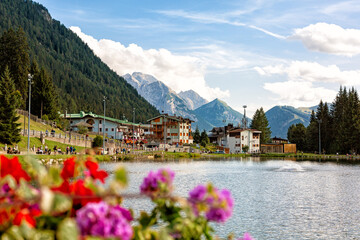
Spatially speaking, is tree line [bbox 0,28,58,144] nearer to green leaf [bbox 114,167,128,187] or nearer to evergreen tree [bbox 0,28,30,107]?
Answer: evergreen tree [bbox 0,28,30,107]

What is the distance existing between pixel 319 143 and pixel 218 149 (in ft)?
117

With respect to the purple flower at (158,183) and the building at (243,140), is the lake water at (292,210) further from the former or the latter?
the building at (243,140)

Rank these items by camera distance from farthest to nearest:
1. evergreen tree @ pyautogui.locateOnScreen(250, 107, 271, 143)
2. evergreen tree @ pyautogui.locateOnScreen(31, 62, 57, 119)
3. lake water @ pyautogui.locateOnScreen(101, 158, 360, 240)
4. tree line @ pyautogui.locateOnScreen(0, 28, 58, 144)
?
evergreen tree @ pyautogui.locateOnScreen(250, 107, 271, 143) < evergreen tree @ pyautogui.locateOnScreen(31, 62, 57, 119) < tree line @ pyautogui.locateOnScreen(0, 28, 58, 144) < lake water @ pyautogui.locateOnScreen(101, 158, 360, 240)

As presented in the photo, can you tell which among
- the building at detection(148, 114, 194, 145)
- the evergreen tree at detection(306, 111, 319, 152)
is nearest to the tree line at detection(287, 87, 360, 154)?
the evergreen tree at detection(306, 111, 319, 152)

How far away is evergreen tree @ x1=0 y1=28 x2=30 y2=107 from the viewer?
298 feet

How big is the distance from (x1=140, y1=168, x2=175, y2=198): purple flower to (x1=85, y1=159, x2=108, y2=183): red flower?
0.43m

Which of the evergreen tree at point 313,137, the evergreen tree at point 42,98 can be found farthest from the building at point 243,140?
the evergreen tree at point 42,98

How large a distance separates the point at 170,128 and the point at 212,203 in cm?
14568

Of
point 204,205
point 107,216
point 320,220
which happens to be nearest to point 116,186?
point 107,216

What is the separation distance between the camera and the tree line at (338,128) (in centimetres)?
13450

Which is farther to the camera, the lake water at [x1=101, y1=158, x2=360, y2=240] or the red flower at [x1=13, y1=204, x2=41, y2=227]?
the lake water at [x1=101, y1=158, x2=360, y2=240]

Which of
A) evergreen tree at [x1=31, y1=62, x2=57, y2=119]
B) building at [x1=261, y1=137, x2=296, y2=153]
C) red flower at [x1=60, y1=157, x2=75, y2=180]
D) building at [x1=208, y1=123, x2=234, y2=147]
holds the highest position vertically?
Result: evergreen tree at [x1=31, y1=62, x2=57, y2=119]

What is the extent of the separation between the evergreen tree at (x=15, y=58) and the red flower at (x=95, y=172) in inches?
3637

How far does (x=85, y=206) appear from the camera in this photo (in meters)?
3.59
